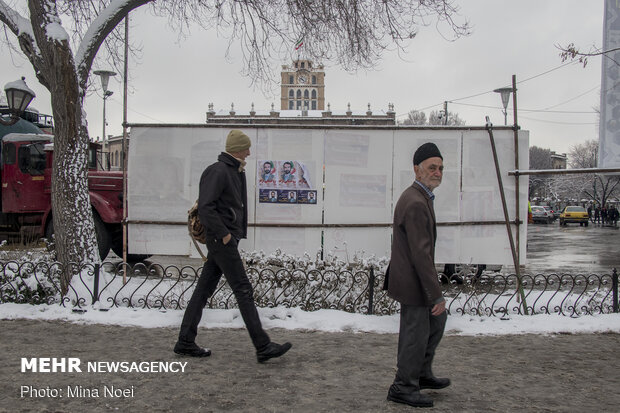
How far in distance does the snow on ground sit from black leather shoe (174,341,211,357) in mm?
1177

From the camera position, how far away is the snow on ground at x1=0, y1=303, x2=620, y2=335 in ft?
19.2

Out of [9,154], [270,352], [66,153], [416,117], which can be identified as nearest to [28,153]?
[9,154]

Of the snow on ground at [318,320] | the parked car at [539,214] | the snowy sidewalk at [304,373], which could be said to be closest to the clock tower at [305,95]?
the parked car at [539,214]

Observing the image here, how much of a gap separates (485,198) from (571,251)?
12259mm

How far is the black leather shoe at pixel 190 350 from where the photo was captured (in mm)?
4645

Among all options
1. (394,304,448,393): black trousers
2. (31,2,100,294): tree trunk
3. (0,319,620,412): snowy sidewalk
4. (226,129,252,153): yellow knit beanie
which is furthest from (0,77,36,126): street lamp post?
(394,304,448,393): black trousers

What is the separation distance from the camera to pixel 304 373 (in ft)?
14.2

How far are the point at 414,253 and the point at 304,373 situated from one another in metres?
1.50

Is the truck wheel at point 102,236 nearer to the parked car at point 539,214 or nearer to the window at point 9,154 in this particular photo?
the window at point 9,154

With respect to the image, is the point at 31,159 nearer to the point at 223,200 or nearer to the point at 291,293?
the point at 291,293

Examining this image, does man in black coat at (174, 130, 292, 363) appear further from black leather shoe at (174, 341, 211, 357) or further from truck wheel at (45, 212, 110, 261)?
truck wheel at (45, 212, 110, 261)

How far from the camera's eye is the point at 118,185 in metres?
11.0

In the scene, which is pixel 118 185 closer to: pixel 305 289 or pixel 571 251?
pixel 305 289

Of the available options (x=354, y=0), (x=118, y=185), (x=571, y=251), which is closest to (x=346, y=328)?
(x=354, y=0)
